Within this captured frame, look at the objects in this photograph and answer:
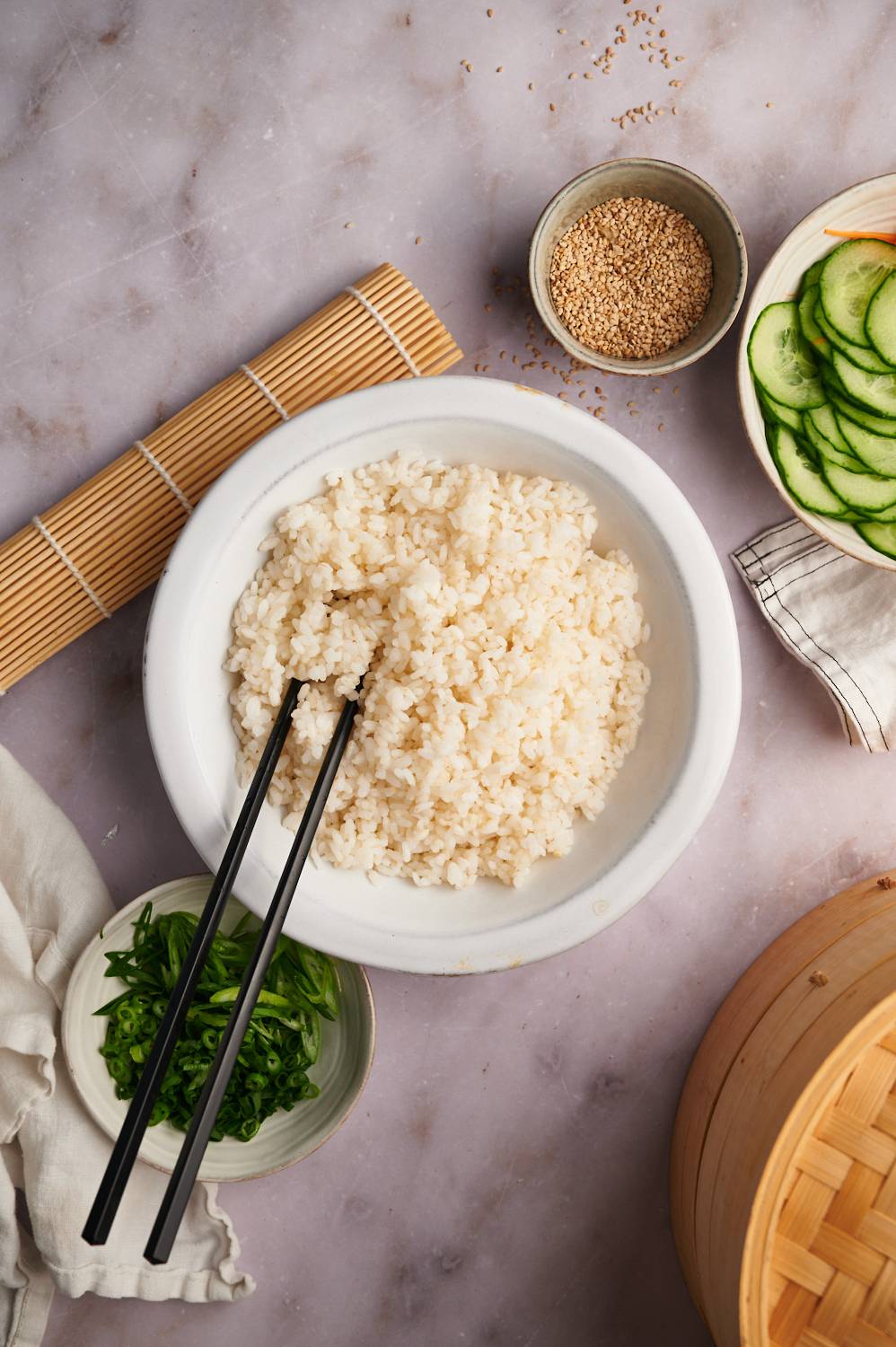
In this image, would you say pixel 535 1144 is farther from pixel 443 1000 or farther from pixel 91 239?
pixel 91 239

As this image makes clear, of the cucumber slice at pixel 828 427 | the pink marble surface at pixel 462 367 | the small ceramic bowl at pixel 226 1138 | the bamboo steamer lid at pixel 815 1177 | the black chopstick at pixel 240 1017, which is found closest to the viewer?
the black chopstick at pixel 240 1017

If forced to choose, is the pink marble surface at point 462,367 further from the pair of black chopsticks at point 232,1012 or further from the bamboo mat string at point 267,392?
the pair of black chopsticks at point 232,1012

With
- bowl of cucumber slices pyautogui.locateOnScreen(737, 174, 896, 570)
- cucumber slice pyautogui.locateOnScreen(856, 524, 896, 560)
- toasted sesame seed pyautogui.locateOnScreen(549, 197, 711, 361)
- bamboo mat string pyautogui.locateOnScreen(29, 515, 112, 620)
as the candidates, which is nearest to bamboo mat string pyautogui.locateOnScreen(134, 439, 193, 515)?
bamboo mat string pyautogui.locateOnScreen(29, 515, 112, 620)

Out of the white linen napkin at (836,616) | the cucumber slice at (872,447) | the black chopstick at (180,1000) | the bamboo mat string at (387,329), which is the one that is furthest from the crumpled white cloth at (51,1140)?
the cucumber slice at (872,447)

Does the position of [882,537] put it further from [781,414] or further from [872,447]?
[781,414]

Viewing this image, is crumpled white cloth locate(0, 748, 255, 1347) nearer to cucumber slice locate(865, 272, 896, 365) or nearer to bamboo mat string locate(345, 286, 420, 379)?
bamboo mat string locate(345, 286, 420, 379)
